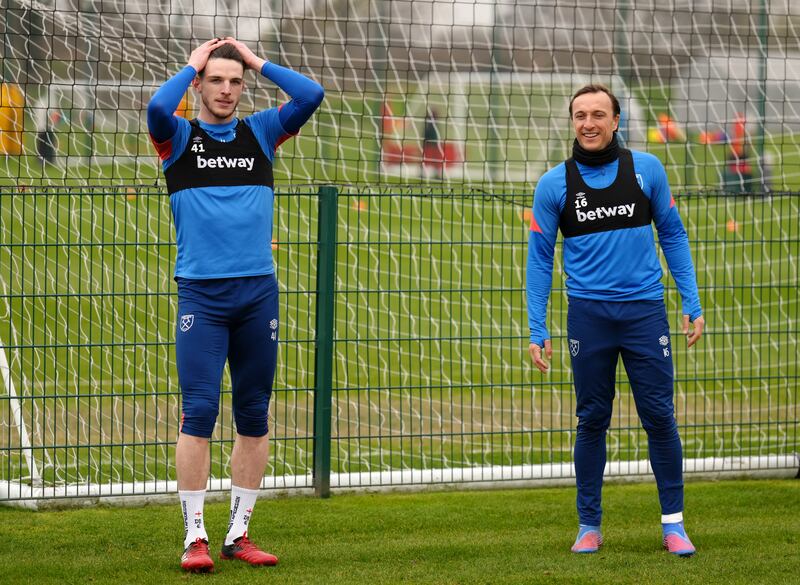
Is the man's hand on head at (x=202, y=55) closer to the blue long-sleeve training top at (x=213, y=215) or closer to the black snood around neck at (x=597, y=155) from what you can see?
the blue long-sleeve training top at (x=213, y=215)

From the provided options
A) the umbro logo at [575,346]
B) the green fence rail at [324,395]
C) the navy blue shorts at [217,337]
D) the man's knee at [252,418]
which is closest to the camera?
the navy blue shorts at [217,337]

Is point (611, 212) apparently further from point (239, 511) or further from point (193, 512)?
point (193, 512)

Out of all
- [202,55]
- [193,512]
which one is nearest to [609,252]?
[202,55]

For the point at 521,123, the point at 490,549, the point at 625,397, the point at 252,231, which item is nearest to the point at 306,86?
the point at 252,231

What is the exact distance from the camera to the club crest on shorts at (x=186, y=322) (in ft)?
15.2

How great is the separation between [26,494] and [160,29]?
309 centimetres

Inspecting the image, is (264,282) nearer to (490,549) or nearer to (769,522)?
(490,549)

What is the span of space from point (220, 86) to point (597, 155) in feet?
5.24

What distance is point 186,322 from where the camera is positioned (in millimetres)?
4629

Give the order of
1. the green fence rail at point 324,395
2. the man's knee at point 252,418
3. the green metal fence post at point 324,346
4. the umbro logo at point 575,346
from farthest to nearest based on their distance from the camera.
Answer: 1. the green metal fence post at point 324,346
2. the green fence rail at point 324,395
3. the umbro logo at point 575,346
4. the man's knee at point 252,418

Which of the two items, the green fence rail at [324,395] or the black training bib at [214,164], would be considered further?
the green fence rail at [324,395]

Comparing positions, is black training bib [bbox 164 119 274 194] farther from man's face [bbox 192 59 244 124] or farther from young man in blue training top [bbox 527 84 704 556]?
young man in blue training top [bbox 527 84 704 556]

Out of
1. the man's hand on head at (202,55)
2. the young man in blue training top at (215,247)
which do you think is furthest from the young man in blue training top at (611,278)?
the man's hand on head at (202,55)

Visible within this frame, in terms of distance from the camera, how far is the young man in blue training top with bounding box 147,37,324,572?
462 cm
